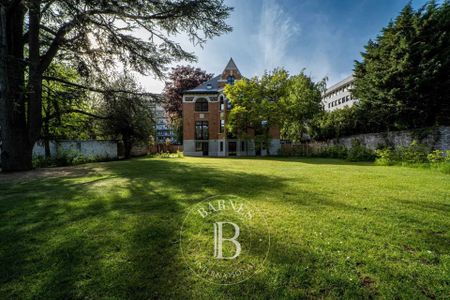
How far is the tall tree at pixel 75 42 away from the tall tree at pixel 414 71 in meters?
15.1

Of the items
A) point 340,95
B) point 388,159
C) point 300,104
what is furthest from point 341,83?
point 388,159

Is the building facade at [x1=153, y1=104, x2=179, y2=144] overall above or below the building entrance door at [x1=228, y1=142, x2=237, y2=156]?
above

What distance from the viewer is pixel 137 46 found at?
29.0ft

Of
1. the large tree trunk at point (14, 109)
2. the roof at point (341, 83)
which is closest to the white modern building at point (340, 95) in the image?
the roof at point (341, 83)

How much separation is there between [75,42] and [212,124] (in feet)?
63.1

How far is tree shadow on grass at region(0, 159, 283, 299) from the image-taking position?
5.35ft

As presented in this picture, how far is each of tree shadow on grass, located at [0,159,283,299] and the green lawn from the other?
11 millimetres

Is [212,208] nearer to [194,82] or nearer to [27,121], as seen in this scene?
[27,121]

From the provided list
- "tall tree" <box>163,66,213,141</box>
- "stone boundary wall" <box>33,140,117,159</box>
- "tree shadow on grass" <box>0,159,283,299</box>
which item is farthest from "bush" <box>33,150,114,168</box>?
"tall tree" <box>163,66,213,141</box>

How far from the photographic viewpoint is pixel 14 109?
7242 mm

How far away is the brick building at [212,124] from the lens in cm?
2605

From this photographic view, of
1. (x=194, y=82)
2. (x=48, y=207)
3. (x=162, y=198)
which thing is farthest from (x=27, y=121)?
(x=194, y=82)

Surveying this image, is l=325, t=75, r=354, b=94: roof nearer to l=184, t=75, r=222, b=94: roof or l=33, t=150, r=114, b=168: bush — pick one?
l=184, t=75, r=222, b=94: roof

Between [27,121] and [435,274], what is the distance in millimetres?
13215
